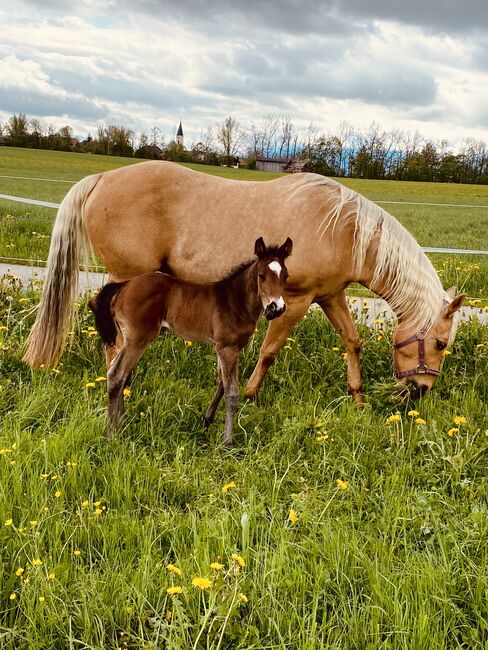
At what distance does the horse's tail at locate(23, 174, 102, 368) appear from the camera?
14.5 ft

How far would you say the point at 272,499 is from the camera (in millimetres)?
2906

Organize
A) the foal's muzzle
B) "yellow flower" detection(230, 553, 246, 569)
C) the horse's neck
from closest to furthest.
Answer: "yellow flower" detection(230, 553, 246, 569) < the foal's muzzle < the horse's neck

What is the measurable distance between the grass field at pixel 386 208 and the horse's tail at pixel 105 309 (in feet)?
13.4

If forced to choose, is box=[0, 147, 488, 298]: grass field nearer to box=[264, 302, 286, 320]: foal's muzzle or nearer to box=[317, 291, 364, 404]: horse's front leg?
box=[317, 291, 364, 404]: horse's front leg

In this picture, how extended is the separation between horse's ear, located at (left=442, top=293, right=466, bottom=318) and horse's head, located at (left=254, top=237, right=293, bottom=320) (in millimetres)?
1482

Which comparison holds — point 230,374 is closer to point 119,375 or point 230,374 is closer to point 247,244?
point 119,375

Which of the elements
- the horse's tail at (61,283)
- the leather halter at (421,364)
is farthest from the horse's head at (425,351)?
Result: the horse's tail at (61,283)

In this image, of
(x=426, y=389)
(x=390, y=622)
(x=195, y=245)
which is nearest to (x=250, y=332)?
(x=195, y=245)

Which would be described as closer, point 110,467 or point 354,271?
point 110,467

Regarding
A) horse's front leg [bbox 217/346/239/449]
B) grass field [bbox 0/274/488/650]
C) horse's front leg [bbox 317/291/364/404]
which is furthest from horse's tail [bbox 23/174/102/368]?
horse's front leg [bbox 317/291/364/404]

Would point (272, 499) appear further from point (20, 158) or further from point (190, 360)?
point (20, 158)

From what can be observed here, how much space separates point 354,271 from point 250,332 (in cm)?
123

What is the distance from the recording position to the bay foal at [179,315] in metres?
3.62

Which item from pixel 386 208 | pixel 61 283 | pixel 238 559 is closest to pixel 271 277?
pixel 238 559
